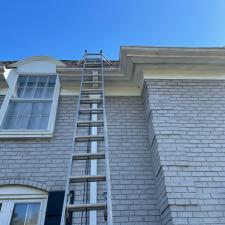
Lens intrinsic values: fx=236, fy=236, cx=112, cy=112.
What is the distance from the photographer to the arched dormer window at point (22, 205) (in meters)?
3.49

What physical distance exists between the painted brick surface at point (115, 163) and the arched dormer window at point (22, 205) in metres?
0.12

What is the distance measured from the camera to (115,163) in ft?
13.5

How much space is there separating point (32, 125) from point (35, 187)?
135 cm

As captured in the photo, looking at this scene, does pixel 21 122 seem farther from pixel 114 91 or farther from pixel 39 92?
pixel 114 91

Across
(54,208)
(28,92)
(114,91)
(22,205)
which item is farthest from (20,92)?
(54,208)

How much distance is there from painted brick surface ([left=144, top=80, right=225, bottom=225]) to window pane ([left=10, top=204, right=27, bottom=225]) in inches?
81.6

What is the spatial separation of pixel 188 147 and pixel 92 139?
5.72ft

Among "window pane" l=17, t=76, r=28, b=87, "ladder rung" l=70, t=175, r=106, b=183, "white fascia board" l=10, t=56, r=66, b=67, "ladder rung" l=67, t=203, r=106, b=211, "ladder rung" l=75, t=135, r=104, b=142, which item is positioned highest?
"white fascia board" l=10, t=56, r=66, b=67

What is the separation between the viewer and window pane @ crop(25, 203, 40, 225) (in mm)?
3498

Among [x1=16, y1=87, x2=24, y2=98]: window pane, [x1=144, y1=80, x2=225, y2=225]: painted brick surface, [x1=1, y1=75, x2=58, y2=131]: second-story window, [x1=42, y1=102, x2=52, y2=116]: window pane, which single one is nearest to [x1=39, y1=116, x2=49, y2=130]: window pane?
[x1=1, y1=75, x2=58, y2=131]: second-story window

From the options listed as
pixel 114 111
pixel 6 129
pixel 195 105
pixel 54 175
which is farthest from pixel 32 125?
pixel 195 105

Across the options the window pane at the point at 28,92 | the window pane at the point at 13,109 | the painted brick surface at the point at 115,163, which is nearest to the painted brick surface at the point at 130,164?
the painted brick surface at the point at 115,163

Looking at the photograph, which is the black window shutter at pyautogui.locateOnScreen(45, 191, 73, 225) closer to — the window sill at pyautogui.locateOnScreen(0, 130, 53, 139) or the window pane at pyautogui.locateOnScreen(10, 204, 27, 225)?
the window pane at pyautogui.locateOnScreen(10, 204, 27, 225)

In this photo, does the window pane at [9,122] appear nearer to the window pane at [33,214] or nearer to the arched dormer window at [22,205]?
the arched dormer window at [22,205]
